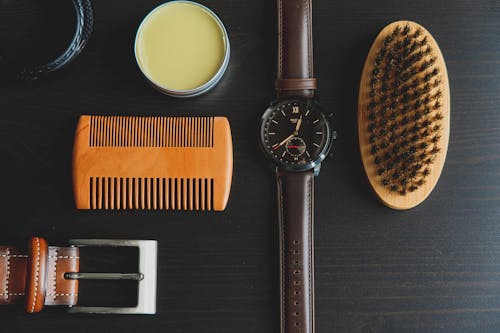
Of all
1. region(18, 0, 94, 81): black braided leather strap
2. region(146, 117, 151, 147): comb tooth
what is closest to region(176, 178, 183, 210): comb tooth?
region(146, 117, 151, 147): comb tooth

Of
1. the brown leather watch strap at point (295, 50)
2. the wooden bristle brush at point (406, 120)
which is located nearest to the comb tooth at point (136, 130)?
the brown leather watch strap at point (295, 50)

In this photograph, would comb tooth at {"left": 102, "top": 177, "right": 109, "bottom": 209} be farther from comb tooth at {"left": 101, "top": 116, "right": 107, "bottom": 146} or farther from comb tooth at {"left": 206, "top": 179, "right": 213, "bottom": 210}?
comb tooth at {"left": 206, "top": 179, "right": 213, "bottom": 210}

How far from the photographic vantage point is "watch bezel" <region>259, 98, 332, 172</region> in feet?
3.61

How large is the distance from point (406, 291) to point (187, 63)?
70cm

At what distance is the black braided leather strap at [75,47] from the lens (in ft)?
3.56

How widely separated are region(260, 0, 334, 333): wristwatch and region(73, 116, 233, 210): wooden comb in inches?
4.7

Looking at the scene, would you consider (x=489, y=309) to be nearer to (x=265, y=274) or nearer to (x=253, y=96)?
(x=265, y=274)

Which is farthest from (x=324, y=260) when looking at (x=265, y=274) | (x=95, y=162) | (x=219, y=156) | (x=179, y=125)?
(x=95, y=162)

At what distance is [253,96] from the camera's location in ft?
3.81

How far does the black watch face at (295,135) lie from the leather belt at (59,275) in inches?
13.5

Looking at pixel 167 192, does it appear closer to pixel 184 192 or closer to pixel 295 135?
pixel 184 192

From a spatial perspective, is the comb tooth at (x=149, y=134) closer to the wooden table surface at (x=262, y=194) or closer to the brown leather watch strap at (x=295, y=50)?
the wooden table surface at (x=262, y=194)

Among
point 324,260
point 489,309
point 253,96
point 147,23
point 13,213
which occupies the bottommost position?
point 489,309

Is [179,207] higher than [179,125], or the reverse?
[179,125]
